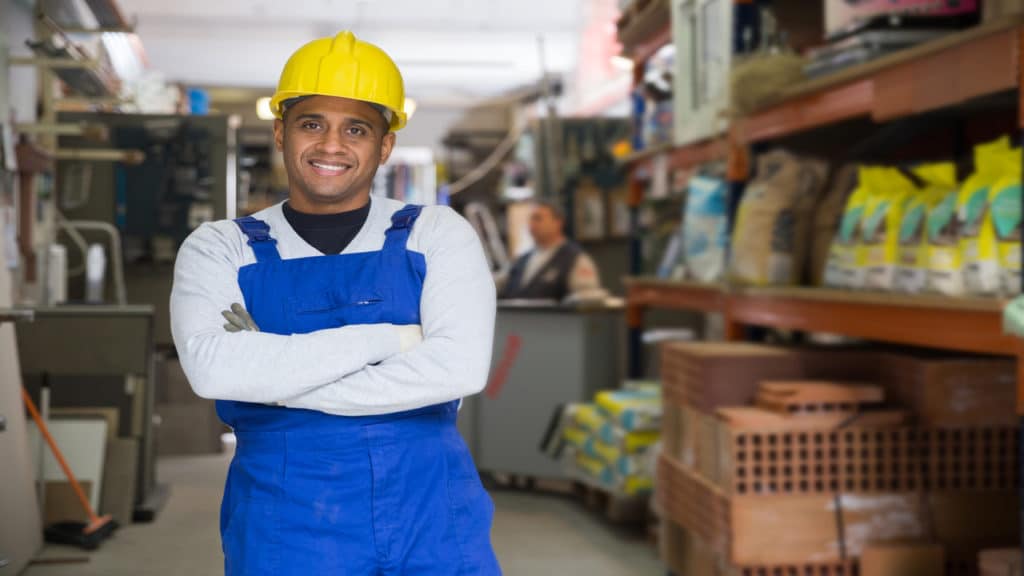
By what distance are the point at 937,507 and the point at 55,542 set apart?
3336mm

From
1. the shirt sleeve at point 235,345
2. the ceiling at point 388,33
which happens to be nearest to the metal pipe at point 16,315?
the shirt sleeve at point 235,345

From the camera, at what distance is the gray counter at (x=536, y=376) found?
617cm

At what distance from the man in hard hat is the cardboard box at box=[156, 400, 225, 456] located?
5451mm

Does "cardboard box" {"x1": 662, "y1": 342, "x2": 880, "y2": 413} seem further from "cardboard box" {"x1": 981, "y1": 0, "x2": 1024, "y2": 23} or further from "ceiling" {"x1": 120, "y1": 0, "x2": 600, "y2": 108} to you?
"ceiling" {"x1": 120, "y1": 0, "x2": 600, "y2": 108}

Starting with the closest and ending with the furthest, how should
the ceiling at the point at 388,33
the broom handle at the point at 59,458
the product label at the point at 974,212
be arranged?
the product label at the point at 974,212
the broom handle at the point at 59,458
the ceiling at the point at 388,33

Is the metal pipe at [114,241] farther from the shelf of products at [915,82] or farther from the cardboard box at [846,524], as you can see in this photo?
the cardboard box at [846,524]

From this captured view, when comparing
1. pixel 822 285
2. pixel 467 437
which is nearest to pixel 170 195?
pixel 467 437

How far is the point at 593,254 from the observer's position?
30.0ft

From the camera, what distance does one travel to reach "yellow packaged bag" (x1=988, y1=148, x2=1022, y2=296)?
2771 mm

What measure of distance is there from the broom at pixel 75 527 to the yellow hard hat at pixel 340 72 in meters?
3.20

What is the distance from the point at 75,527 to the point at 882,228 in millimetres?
3366

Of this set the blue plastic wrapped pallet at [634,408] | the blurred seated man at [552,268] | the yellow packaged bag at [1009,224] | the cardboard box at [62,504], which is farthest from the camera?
the blurred seated man at [552,268]

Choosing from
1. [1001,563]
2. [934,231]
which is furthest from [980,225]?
[1001,563]

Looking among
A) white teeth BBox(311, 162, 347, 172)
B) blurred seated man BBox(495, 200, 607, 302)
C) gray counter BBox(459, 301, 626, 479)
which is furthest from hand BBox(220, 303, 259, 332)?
blurred seated man BBox(495, 200, 607, 302)
